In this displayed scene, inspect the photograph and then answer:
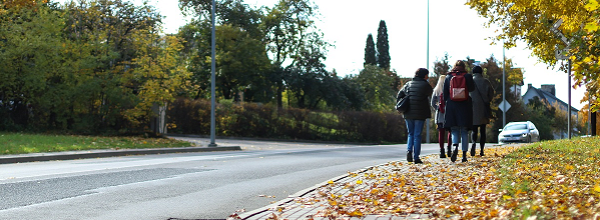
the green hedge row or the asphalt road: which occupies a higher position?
the green hedge row

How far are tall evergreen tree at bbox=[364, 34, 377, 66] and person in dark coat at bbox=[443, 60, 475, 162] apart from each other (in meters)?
89.3

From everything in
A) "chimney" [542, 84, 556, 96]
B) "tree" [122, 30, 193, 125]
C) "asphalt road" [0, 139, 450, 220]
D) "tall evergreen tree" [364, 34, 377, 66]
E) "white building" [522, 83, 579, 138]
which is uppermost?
"tall evergreen tree" [364, 34, 377, 66]

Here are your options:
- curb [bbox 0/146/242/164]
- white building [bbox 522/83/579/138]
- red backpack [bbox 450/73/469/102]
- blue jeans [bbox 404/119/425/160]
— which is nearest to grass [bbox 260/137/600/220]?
blue jeans [bbox 404/119/425/160]

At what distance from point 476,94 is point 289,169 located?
3962 mm

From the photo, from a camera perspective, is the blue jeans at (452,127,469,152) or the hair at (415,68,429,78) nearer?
the blue jeans at (452,127,469,152)

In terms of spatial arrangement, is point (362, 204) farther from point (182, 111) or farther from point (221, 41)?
point (221, 41)

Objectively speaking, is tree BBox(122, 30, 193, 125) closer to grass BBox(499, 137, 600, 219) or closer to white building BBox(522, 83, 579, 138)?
grass BBox(499, 137, 600, 219)

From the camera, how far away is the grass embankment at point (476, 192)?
578 centimetres

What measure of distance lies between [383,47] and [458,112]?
9052 cm

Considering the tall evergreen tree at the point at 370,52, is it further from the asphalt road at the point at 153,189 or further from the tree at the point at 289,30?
the asphalt road at the point at 153,189

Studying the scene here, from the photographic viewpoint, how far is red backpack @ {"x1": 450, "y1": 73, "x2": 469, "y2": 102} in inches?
486

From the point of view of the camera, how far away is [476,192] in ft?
25.0

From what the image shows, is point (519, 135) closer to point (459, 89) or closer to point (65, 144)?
point (459, 89)

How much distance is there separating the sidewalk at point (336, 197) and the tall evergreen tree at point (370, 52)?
90.1 meters
